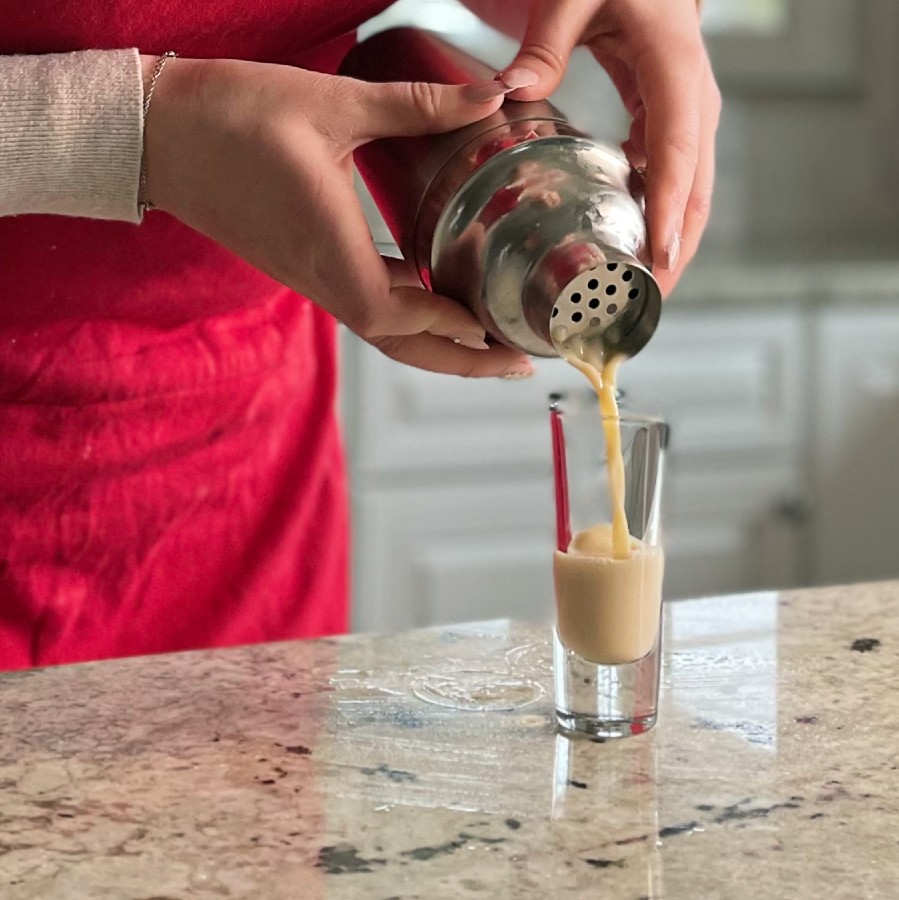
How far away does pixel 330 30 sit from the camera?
864 millimetres

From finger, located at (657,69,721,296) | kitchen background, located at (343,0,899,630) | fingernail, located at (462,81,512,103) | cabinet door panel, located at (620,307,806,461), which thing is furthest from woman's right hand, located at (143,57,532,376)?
cabinet door panel, located at (620,307,806,461)

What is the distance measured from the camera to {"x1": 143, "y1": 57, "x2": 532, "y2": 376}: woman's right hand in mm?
630

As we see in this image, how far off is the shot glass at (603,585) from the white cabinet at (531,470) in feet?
4.17

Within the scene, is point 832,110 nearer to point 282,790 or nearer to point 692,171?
point 692,171

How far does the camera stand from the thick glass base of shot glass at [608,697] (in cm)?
64

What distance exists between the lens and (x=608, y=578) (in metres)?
0.64

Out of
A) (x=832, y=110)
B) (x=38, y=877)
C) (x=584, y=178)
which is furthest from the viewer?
(x=832, y=110)

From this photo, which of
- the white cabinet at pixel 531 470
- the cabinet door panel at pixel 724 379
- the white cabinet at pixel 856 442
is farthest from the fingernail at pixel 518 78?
the white cabinet at pixel 856 442

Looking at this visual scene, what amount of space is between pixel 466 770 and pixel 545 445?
1.40 metres

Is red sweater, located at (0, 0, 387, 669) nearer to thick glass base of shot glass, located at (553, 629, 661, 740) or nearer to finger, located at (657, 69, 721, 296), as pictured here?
finger, located at (657, 69, 721, 296)

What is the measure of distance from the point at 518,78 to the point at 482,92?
1.2 inches

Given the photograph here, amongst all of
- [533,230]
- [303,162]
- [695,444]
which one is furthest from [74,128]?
[695,444]

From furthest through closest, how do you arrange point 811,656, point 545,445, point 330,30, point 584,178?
point 545,445
point 330,30
point 811,656
point 584,178

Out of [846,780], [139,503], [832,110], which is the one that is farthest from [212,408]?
[832,110]
